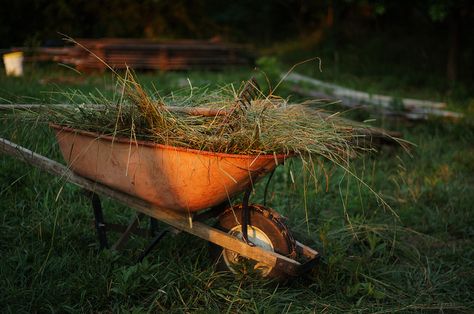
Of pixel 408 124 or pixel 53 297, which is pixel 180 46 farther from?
pixel 53 297

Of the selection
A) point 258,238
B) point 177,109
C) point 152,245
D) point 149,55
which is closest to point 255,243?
point 258,238

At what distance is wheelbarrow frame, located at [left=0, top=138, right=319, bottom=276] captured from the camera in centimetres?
247

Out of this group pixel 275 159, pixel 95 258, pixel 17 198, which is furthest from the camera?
pixel 17 198

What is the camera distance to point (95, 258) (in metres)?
2.70

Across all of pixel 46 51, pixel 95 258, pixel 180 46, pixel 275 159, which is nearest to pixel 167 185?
pixel 275 159

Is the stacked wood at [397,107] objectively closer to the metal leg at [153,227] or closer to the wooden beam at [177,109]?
the metal leg at [153,227]

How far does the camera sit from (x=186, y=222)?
2559mm

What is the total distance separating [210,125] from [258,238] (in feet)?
2.25

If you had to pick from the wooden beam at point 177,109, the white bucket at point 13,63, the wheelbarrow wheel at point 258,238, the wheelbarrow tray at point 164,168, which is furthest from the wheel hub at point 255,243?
the white bucket at point 13,63

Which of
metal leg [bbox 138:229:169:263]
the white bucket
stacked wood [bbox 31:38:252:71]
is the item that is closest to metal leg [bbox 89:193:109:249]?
metal leg [bbox 138:229:169:263]

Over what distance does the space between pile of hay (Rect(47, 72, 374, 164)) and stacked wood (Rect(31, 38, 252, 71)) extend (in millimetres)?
8008

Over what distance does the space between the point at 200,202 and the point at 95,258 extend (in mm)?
731

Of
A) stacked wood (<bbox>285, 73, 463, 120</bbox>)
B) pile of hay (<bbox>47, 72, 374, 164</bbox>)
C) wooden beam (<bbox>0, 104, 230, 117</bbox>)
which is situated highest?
wooden beam (<bbox>0, 104, 230, 117</bbox>)

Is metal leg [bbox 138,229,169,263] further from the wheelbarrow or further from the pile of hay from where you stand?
the pile of hay
